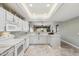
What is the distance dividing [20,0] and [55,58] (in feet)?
2.62

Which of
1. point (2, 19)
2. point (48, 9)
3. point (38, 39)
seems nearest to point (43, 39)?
point (38, 39)

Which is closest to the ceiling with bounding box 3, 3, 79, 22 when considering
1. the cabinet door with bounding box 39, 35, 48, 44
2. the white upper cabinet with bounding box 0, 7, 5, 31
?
the white upper cabinet with bounding box 0, 7, 5, 31

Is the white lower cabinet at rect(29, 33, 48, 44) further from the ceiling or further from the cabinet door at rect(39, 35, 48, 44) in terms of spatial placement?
the ceiling

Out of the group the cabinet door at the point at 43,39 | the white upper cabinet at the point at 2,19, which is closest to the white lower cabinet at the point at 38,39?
the cabinet door at the point at 43,39

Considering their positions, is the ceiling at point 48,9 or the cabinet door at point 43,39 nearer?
the ceiling at point 48,9

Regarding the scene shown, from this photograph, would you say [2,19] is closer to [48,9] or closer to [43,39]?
[48,9]

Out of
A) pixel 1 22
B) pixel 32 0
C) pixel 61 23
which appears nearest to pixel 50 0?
pixel 32 0

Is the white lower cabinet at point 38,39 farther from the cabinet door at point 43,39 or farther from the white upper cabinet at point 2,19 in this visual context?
the white upper cabinet at point 2,19

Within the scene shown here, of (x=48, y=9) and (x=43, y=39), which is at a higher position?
(x=48, y=9)

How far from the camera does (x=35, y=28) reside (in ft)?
26.5

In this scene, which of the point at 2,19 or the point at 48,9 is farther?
the point at 48,9

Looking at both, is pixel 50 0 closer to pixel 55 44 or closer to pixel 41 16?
pixel 55 44

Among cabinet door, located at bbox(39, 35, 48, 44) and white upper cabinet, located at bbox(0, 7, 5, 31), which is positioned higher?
white upper cabinet, located at bbox(0, 7, 5, 31)

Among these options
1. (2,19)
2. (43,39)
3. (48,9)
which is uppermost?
(48,9)
